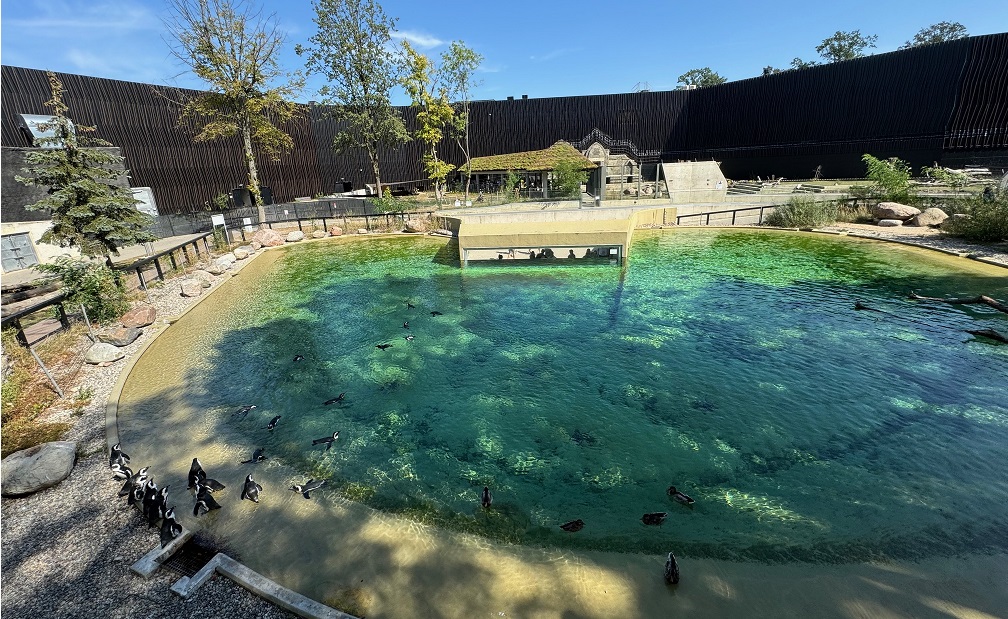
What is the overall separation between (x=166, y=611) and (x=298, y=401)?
4.71 meters

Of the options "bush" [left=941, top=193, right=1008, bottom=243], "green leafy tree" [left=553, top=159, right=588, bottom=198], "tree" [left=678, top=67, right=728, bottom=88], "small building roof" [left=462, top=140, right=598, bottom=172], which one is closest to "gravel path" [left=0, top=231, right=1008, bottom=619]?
"green leafy tree" [left=553, top=159, right=588, bottom=198]

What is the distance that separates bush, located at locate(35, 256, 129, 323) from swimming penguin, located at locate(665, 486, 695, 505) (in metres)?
14.7

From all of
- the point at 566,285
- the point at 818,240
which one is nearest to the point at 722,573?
the point at 566,285

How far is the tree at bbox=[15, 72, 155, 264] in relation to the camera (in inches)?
552

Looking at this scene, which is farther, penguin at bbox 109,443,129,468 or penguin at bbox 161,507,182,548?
penguin at bbox 109,443,129,468

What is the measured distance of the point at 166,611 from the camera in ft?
15.1

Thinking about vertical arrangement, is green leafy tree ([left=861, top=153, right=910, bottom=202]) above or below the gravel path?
above

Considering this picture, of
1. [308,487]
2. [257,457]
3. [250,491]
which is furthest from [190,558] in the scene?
→ [257,457]

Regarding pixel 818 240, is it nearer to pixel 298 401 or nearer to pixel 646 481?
pixel 646 481

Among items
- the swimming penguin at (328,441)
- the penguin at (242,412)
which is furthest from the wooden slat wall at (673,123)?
the swimming penguin at (328,441)

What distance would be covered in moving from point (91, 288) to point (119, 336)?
191 centimetres

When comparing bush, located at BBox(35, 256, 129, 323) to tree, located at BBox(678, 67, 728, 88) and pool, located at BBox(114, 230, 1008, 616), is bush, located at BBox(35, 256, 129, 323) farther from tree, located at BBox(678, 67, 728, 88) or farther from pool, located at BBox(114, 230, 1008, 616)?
tree, located at BBox(678, 67, 728, 88)

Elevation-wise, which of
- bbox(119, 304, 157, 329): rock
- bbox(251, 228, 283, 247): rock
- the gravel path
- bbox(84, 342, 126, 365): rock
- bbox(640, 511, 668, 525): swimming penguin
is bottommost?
bbox(640, 511, 668, 525): swimming penguin

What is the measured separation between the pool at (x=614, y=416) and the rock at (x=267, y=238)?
10.1 metres
